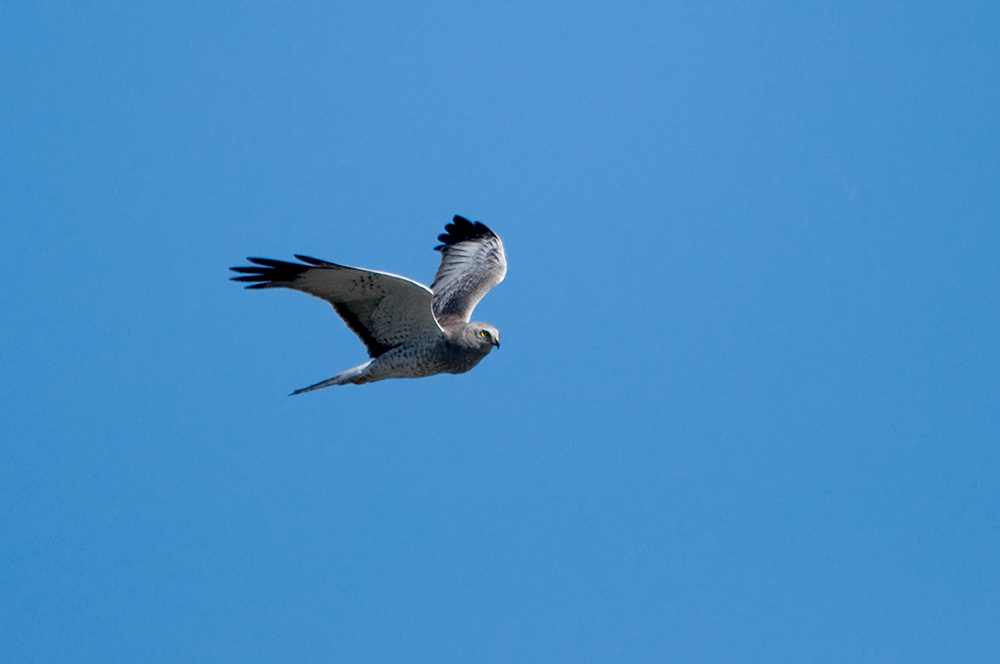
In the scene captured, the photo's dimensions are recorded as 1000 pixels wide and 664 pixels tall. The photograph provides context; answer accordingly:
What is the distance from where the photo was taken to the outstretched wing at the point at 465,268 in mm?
9969

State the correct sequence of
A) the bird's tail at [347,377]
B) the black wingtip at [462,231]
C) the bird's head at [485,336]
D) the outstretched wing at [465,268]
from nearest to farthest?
1. the bird's tail at [347,377]
2. the bird's head at [485,336]
3. the outstretched wing at [465,268]
4. the black wingtip at [462,231]

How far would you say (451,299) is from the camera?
10102mm

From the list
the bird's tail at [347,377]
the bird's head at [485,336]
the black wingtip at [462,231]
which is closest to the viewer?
the bird's tail at [347,377]

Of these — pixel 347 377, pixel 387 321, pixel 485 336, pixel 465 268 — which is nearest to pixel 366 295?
pixel 387 321

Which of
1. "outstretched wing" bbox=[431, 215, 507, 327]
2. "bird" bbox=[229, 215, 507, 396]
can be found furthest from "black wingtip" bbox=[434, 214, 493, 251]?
"bird" bbox=[229, 215, 507, 396]

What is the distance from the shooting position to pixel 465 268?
10.7m

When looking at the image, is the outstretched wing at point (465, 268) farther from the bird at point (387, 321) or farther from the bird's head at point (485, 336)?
the bird's head at point (485, 336)

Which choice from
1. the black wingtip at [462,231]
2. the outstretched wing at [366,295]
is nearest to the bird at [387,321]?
the outstretched wing at [366,295]

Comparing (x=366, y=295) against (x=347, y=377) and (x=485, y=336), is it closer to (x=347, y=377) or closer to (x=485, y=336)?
(x=347, y=377)

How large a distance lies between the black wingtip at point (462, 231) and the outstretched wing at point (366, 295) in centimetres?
276

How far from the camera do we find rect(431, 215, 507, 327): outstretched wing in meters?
9.97

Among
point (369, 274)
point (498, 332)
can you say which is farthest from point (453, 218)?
point (369, 274)

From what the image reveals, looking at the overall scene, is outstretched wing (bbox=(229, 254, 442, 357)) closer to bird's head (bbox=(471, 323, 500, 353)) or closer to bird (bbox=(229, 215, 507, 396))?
bird (bbox=(229, 215, 507, 396))

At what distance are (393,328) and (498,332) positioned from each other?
0.88 meters
